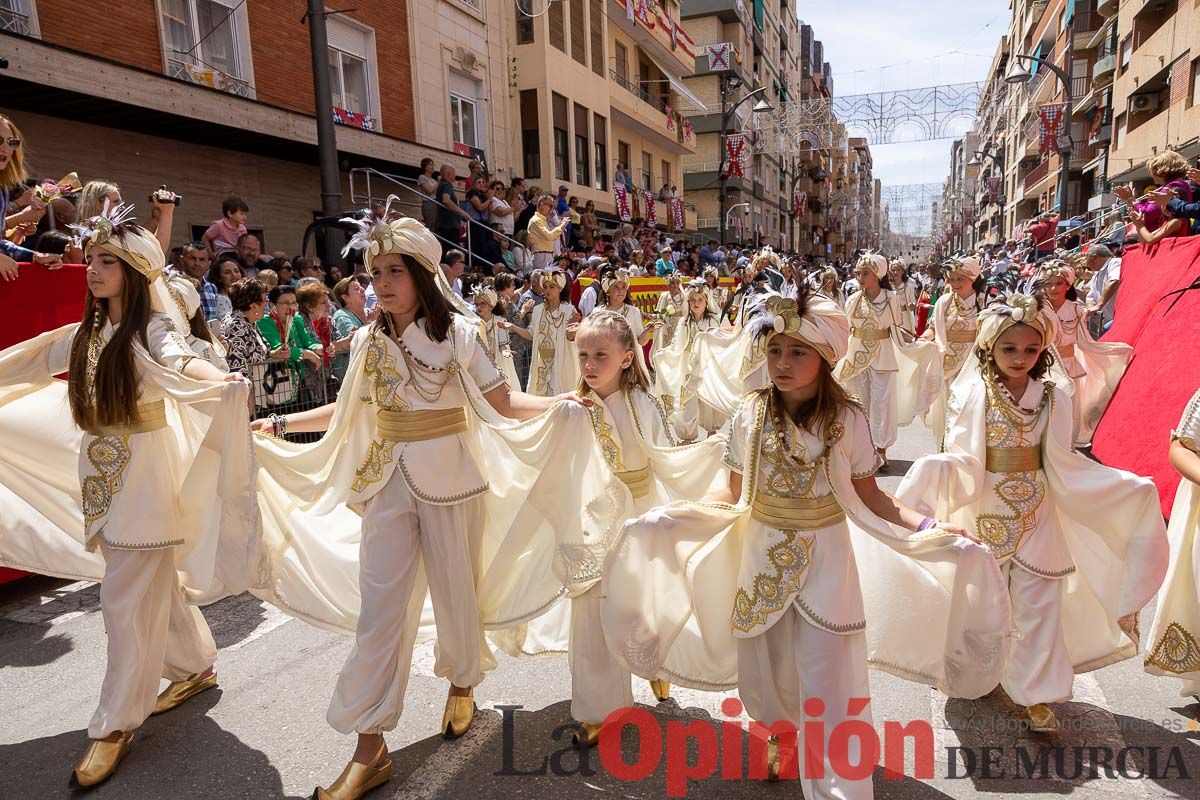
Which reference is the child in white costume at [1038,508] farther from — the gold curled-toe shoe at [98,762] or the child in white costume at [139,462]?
the gold curled-toe shoe at [98,762]

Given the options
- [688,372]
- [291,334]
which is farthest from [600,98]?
[291,334]

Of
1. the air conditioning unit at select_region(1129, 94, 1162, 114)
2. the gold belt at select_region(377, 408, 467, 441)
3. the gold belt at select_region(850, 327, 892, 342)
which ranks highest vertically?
the air conditioning unit at select_region(1129, 94, 1162, 114)

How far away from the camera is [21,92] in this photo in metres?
8.77

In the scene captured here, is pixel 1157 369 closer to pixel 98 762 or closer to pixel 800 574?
pixel 800 574

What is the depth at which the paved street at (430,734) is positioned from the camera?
296 centimetres

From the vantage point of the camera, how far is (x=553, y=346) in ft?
32.2

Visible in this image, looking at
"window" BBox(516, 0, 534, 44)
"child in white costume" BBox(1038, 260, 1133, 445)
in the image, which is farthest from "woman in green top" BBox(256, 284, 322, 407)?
"window" BBox(516, 0, 534, 44)

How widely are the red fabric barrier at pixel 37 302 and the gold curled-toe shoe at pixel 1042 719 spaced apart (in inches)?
235

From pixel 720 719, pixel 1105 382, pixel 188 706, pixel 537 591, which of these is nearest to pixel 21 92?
pixel 188 706

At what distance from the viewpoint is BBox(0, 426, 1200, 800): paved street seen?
2.96m

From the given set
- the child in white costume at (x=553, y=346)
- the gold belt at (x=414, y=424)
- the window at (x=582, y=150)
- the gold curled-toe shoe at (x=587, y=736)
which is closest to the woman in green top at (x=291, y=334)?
the child in white costume at (x=553, y=346)

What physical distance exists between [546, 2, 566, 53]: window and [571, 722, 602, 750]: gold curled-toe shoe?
22234mm

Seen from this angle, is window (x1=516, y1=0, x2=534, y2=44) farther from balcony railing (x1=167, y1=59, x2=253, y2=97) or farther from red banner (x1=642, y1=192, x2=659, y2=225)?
balcony railing (x1=167, y1=59, x2=253, y2=97)

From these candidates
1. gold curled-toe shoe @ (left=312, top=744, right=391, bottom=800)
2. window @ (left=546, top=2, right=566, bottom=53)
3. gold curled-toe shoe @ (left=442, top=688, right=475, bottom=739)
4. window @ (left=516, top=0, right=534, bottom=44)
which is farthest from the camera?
window @ (left=546, top=2, right=566, bottom=53)
